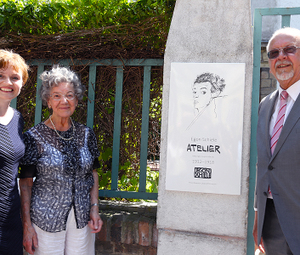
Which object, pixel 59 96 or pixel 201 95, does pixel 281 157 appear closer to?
pixel 201 95

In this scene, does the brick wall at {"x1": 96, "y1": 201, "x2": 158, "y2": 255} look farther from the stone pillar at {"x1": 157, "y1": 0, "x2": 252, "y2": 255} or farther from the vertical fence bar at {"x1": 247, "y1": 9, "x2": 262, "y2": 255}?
the vertical fence bar at {"x1": 247, "y1": 9, "x2": 262, "y2": 255}

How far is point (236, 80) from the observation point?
215cm

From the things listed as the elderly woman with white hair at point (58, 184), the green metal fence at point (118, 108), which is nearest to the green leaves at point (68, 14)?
the green metal fence at point (118, 108)

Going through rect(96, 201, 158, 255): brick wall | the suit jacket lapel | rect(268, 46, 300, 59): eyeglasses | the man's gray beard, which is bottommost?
rect(96, 201, 158, 255): brick wall

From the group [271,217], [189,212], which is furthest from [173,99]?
[271,217]

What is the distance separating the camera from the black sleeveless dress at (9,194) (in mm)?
1926

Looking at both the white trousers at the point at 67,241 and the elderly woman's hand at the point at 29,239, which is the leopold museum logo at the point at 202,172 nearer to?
the white trousers at the point at 67,241

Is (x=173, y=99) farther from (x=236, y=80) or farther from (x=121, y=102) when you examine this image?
(x=121, y=102)

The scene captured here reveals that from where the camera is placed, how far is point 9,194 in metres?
1.97

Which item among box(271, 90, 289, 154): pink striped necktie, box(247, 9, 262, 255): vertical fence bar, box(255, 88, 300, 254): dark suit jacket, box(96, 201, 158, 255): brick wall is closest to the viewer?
box(255, 88, 300, 254): dark suit jacket

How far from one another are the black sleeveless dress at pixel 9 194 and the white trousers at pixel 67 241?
0.14 m

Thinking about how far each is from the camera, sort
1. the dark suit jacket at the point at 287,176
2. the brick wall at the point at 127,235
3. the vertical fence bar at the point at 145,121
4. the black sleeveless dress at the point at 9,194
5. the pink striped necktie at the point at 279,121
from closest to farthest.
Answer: the dark suit jacket at the point at 287,176, the pink striped necktie at the point at 279,121, the black sleeveless dress at the point at 9,194, the brick wall at the point at 127,235, the vertical fence bar at the point at 145,121

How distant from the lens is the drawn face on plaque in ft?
7.14

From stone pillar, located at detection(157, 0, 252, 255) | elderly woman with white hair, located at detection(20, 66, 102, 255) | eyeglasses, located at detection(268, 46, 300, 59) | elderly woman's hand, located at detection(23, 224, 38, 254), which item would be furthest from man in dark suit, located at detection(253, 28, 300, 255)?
elderly woman's hand, located at detection(23, 224, 38, 254)
